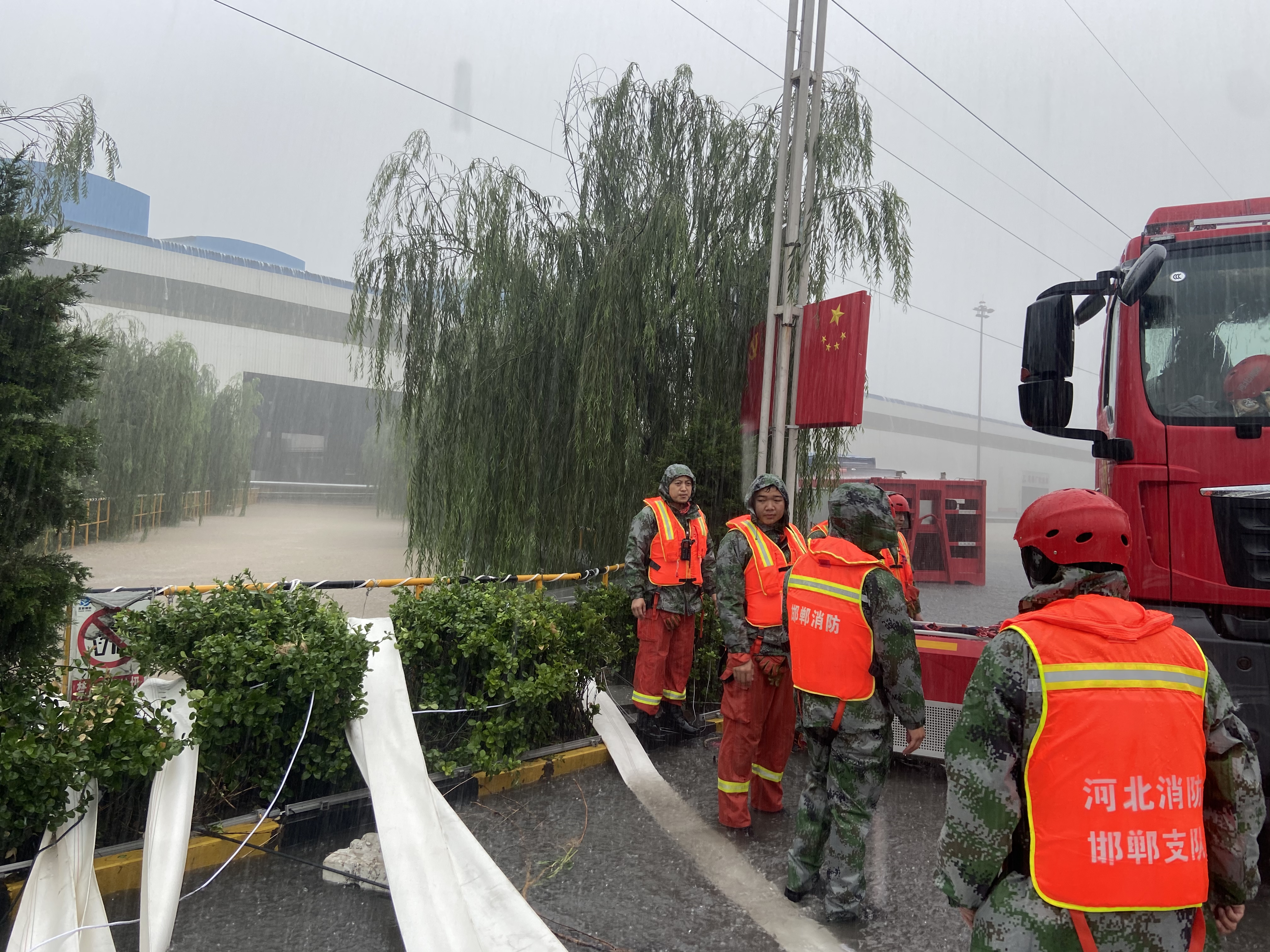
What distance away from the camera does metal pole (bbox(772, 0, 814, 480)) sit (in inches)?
279

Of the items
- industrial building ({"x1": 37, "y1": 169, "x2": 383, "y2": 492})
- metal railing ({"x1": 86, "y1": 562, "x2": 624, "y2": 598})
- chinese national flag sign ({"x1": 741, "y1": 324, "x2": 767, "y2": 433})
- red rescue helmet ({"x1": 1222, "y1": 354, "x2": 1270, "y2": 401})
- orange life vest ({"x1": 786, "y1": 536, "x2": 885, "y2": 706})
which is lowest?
metal railing ({"x1": 86, "y1": 562, "x2": 624, "y2": 598})

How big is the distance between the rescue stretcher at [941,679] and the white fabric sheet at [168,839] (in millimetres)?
3933

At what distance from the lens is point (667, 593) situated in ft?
18.7

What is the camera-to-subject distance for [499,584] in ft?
19.4

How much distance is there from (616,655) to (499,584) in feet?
3.24

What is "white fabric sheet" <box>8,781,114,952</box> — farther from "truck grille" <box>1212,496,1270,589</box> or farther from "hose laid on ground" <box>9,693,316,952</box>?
"truck grille" <box>1212,496,1270,589</box>

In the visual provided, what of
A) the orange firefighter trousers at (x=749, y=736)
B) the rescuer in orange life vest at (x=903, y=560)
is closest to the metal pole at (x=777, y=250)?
the rescuer in orange life vest at (x=903, y=560)

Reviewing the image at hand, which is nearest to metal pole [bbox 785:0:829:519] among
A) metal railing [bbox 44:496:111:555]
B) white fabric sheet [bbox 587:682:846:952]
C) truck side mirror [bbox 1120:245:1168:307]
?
white fabric sheet [bbox 587:682:846:952]

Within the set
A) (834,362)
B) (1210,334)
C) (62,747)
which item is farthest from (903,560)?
(62,747)

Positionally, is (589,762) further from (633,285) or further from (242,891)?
(633,285)

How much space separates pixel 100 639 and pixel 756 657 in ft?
12.2

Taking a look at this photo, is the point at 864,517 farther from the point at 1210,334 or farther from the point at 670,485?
the point at 670,485

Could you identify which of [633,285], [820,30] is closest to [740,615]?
[633,285]

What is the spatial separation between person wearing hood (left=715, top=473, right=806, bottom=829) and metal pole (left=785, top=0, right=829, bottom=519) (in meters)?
2.37
